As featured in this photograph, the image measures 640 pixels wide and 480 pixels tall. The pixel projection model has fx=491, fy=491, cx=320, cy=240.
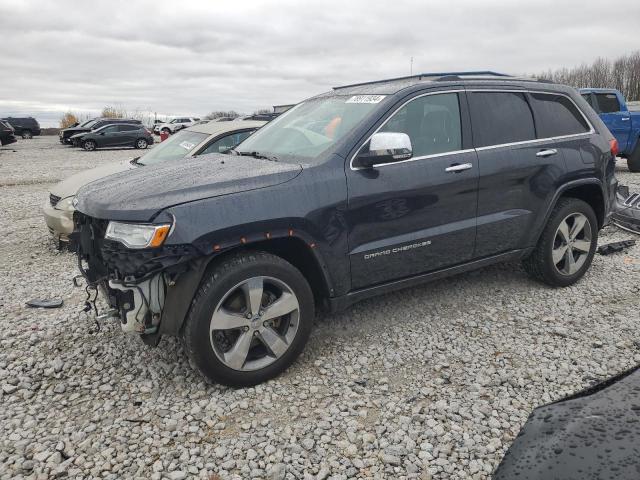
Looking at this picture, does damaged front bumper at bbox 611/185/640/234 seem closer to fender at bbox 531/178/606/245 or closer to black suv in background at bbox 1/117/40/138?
fender at bbox 531/178/606/245

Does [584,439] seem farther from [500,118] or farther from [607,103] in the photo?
[607,103]

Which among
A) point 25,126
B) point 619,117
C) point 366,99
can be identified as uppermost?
point 25,126

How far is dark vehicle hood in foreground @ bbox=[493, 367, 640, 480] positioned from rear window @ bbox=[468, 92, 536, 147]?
100 inches

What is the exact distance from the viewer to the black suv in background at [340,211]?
9.09 feet

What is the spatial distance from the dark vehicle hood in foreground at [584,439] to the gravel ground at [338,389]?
91cm

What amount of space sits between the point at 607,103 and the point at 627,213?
254 inches

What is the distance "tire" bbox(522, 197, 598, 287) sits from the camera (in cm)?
428

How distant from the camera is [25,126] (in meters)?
38.0

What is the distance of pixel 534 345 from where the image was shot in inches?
138

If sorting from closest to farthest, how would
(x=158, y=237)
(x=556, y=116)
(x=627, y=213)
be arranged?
(x=158, y=237), (x=556, y=116), (x=627, y=213)

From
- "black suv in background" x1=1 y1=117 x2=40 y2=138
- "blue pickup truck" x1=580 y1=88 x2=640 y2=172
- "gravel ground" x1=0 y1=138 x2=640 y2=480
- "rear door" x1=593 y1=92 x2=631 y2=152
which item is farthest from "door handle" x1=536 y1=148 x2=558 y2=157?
"black suv in background" x1=1 y1=117 x2=40 y2=138

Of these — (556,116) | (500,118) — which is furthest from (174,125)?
(500,118)

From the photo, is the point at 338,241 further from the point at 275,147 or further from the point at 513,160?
the point at 513,160

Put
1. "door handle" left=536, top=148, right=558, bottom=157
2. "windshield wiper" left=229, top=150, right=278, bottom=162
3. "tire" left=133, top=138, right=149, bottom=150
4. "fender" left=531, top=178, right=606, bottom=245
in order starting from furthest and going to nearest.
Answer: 1. "tire" left=133, top=138, right=149, bottom=150
2. "fender" left=531, top=178, right=606, bottom=245
3. "door handle" left=536, top=148, right=558, bottom=157
4. "windshield wiper" left=229, top=150, right=278, bottom=162
